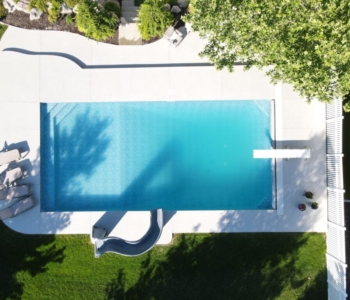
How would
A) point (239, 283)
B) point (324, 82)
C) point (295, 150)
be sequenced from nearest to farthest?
1. point (324, 82)
2. point (295, 150)
3. point (239, 283)

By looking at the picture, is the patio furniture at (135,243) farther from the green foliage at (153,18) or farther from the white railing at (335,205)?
the green foliage at (153,18)

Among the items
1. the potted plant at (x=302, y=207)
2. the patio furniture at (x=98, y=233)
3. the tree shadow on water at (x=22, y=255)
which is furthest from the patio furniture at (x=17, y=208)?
the potted plant at (x=302, y=207)

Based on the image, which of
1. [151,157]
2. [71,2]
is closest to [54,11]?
[71,2]

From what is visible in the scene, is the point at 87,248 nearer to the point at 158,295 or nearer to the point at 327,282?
the point at 158,295

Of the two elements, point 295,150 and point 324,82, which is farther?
point 295,150

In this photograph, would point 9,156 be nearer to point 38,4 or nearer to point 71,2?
point 38,4

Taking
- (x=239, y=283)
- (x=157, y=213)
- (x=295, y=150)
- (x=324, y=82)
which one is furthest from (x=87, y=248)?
(x=324, y=82)
